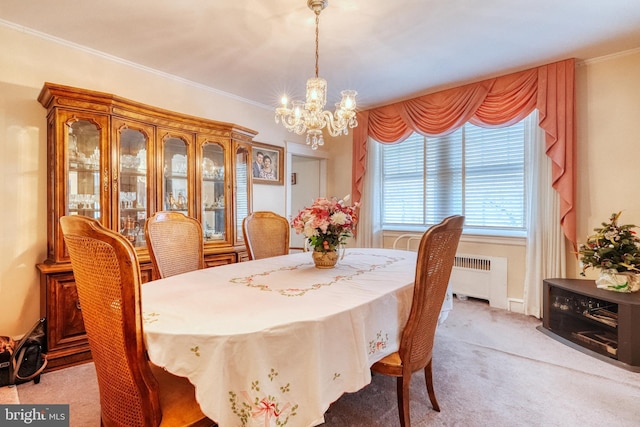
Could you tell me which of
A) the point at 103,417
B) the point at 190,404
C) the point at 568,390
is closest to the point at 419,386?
the point at 568,390

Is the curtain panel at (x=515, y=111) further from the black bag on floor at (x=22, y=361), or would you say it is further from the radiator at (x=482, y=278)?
the black bag on floor at (x=22, y=361)

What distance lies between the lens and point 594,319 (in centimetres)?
245

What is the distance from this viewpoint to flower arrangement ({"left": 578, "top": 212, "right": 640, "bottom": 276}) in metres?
2.39

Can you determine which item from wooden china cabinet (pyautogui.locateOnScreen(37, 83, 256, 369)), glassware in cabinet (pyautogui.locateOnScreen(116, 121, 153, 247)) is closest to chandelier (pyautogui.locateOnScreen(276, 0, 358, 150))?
wooden china cabinet (pyautogui.locateOnScreen(37, 83, 256, 369))

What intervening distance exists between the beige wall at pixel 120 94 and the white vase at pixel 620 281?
54 cm

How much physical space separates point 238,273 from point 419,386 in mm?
1344

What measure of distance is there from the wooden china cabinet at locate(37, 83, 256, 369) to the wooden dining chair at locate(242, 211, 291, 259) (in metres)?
0.70

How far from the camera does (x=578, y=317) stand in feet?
8.58

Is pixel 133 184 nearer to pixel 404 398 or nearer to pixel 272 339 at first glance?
pixel 272 339

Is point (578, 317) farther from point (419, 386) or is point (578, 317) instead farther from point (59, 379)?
point (59, 379)

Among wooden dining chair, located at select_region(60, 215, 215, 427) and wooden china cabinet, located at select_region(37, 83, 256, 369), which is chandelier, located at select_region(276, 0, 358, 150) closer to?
wooden china cabinet, located at select_region(37, 83, 256, 369)

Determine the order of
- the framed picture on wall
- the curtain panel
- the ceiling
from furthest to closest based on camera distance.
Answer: the framed picture on wall, the curtain panel, the ceiling

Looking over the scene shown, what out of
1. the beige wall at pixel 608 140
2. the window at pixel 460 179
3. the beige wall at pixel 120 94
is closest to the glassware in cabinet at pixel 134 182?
the beige wall at pixel 120 94

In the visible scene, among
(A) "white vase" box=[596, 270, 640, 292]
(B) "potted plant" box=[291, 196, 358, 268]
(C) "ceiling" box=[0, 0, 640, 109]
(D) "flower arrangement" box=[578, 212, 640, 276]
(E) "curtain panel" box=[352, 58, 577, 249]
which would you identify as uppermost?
(C) "ceiling" box=[0, 0, 640, 109]
